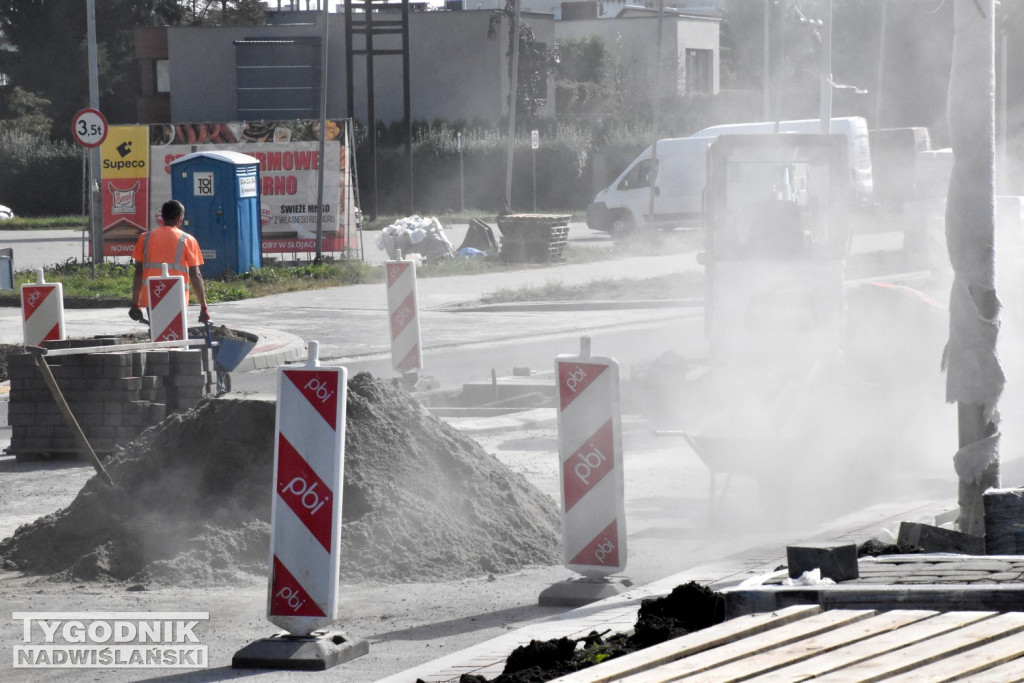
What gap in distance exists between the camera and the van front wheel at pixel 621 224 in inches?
1460

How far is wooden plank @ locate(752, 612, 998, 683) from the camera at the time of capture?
12.2 ft

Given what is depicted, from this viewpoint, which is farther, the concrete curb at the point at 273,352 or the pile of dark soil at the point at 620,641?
the concrete curb at the point at 273,352

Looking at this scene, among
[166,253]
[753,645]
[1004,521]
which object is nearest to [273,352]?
[166,253]

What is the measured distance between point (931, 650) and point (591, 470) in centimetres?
274

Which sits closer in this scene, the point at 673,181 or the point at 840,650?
the point at 840,650

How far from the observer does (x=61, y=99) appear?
71000 millimetres

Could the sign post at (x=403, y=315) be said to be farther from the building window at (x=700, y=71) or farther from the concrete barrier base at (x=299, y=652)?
the building window at (x=700, y=71)

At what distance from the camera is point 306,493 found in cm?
555

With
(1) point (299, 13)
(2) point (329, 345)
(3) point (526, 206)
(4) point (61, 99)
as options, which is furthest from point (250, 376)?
(4) point (61, 99)

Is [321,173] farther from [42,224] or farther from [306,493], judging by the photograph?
[42,224]

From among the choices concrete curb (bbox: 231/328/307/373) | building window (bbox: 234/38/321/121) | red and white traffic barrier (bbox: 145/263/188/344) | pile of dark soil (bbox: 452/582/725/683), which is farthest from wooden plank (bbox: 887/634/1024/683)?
building window (bbox: 234/38/321/121)

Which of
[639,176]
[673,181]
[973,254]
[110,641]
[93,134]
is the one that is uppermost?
[93,134]

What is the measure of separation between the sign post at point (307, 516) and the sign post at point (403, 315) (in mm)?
7231

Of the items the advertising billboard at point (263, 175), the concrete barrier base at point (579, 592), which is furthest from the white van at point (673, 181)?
the concrete barrier base at point (579, 592)
